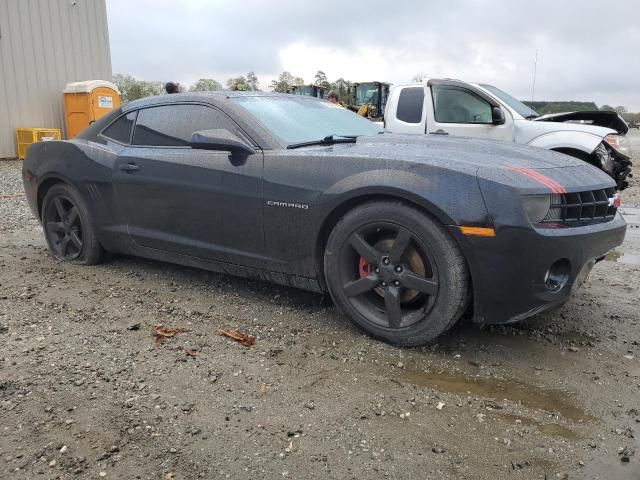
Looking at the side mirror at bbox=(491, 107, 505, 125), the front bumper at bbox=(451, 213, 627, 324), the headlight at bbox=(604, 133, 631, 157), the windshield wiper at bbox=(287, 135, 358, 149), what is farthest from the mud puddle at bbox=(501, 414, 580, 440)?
the headlight at bbox=(604, 133, 631, 157)

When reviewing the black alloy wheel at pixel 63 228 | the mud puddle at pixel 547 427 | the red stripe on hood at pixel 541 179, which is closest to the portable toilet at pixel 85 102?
the black alloy wheel at pixel 63 228

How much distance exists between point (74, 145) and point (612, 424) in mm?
4203

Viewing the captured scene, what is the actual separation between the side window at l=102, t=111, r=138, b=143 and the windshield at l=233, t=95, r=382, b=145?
3.34ft

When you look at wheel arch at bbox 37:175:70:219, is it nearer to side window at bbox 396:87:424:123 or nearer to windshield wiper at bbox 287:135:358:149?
windshield wiper at bbox 287:135:358:149

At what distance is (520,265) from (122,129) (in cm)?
320

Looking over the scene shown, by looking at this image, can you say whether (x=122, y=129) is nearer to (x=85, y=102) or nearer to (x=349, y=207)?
(x=349, y=207)

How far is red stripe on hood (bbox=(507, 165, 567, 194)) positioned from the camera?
2.72m

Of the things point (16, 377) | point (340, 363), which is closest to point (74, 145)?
point (16, 377)

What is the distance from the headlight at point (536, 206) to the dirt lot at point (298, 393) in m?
0.79

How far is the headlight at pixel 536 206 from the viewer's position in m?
2.62

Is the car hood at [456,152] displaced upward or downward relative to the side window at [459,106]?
downward

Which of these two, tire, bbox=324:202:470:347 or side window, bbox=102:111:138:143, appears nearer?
tire, bbox=324:202:470:347

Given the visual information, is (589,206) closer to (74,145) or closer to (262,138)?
(262,138)

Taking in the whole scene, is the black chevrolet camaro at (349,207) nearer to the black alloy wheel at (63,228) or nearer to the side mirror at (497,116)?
the black alloy wheel at (63,228)
